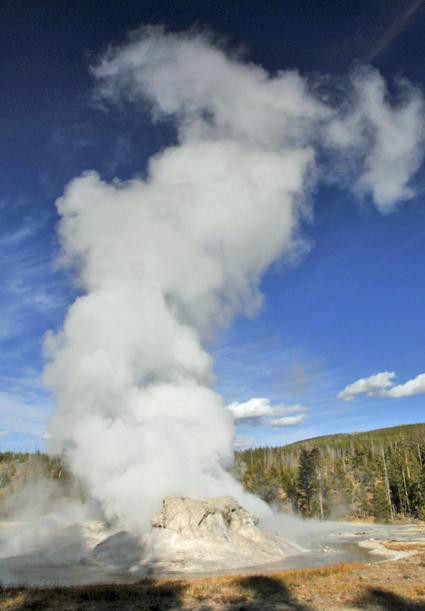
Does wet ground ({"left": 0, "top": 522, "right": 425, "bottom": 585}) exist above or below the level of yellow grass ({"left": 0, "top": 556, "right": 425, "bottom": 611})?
below

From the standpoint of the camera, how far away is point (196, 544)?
124 feet

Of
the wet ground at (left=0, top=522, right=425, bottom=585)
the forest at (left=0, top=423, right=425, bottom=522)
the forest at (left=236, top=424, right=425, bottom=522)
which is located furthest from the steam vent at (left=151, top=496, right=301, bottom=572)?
the forest at (left=236, top=424, right=425, bottom=522)

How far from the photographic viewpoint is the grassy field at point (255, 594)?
20656 millimetres

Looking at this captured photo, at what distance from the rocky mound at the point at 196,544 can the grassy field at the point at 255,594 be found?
7.37m

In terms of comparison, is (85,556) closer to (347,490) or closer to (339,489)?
(339,489)

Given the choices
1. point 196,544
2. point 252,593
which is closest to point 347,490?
point 196,544

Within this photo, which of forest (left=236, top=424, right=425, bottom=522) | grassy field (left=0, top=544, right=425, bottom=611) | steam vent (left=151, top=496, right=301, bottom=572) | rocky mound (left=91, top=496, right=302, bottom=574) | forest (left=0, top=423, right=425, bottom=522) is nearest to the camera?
grassy field (left=0, top=544, right=425, bottom=611)

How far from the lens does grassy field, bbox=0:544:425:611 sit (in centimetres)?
2066

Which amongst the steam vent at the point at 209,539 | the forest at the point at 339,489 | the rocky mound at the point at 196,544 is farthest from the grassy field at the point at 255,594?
the forest at the point at 339,489

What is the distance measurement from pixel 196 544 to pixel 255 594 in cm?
1577

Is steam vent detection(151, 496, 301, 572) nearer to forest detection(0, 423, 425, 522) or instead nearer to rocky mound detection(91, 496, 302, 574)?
rocky mound detection(91, 496, 302, 574)

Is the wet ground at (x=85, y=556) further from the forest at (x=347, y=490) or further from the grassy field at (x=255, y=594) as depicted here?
the forest at (x=347, y=490)

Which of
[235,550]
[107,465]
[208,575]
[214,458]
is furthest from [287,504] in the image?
[208,575]

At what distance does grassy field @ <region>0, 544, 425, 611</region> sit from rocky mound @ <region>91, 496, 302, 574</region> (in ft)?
24.2
